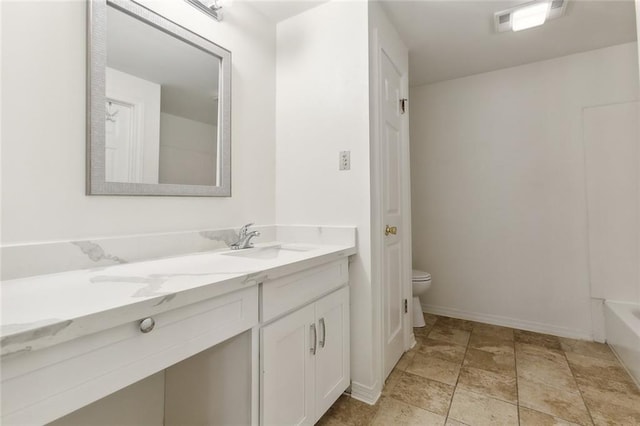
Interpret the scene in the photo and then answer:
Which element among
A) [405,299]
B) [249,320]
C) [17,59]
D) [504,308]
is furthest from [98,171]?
[504,308]

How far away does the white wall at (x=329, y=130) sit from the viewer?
1.63 m

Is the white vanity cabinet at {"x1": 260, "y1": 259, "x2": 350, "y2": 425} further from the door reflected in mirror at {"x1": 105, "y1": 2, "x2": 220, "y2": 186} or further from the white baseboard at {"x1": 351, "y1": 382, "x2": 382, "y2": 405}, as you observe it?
the door reflected in mirror at {"x1": 105, "y1": 2, "x2": 220, "y2": 186}

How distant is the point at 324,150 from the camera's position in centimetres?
176

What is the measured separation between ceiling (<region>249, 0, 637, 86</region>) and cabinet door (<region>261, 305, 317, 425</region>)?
180 cm

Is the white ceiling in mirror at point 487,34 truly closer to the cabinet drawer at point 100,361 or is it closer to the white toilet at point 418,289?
the white toilet at point 418,289

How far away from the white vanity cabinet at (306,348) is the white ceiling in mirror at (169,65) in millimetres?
987

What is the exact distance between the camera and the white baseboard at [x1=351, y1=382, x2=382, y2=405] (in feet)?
5.19

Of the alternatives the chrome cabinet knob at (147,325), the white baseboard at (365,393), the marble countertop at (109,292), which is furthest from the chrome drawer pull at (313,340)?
the chrome cabinet knob at (147,325)

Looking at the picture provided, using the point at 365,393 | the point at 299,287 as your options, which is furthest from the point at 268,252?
the point at 365,393

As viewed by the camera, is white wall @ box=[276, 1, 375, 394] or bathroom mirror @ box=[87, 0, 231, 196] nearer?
bathroom mirror @ box=[87, 0, 231, 196]

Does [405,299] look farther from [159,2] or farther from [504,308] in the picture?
[159,2]

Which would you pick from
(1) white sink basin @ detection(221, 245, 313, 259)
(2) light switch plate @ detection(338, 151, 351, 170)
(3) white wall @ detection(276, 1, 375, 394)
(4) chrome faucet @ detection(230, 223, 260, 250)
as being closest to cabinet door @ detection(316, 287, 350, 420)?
(3) white wall @ detection(276, 1, 375, 394)

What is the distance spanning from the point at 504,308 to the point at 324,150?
7.07ft

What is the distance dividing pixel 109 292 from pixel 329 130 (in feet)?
4.39
